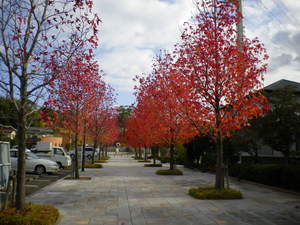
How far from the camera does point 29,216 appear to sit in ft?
24.0

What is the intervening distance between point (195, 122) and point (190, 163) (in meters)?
16.6

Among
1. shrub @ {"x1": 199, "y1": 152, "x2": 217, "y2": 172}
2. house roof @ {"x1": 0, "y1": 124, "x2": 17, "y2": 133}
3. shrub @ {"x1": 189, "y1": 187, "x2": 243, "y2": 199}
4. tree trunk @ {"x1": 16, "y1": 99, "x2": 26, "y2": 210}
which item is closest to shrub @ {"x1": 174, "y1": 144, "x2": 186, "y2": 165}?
shrub @ {"x1": 199, "y1": 152, "x2": 217, "y2": 172}

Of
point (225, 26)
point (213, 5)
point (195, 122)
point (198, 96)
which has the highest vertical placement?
point (213, 5)

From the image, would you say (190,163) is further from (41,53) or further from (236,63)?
(41,53)

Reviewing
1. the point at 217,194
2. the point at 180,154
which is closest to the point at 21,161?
the point at 217,194

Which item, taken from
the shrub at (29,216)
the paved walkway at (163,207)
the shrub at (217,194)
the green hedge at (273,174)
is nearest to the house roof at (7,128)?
the shrub at (29,216)

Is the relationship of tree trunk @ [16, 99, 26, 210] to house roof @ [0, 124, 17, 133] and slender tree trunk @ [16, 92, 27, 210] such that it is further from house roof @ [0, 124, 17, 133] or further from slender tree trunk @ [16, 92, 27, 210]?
house roof @ [0, 124, 17, 133]

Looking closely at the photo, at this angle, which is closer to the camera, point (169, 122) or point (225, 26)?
point (225, 26)

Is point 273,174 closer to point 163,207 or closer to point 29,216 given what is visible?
point 163,207

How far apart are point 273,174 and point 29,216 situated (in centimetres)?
1126

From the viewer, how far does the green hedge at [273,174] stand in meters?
13.1

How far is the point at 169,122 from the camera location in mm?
21094

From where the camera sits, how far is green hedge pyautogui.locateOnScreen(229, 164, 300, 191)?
1312 centimetres

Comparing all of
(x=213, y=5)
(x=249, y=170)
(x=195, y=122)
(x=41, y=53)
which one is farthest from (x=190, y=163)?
(x=41, y=53)
